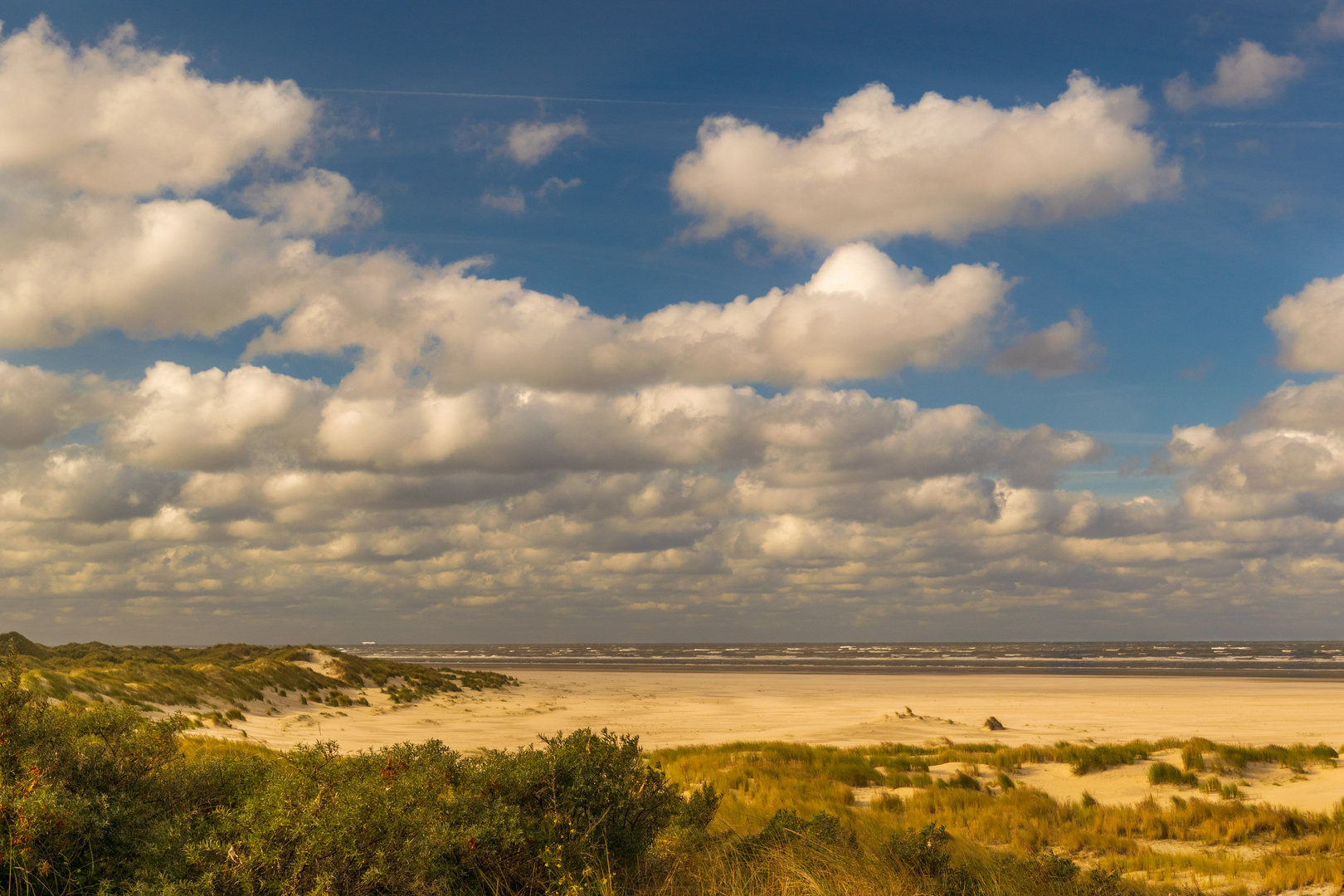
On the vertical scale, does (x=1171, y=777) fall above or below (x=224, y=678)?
above

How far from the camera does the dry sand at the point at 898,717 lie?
56.1 ft

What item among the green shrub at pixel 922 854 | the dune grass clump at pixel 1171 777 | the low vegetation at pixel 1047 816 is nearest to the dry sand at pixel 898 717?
the dune grass clump at pixel 1171 777

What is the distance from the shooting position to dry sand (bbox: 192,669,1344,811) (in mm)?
17094

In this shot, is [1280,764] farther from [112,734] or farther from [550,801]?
[112,734]

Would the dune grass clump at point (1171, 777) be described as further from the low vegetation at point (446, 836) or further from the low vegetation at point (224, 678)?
the low vegetation at point (224, 678)

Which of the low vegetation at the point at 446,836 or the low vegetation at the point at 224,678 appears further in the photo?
the low vegetation at the point at 224,678

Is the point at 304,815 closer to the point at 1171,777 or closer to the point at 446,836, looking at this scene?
the point at 446,836

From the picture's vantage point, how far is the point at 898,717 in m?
29.0

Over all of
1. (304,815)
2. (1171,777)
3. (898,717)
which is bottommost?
(898,717)

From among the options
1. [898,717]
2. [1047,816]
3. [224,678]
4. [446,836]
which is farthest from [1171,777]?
[224,678]

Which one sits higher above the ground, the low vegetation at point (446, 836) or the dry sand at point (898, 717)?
the low vegetation at point (446, 836)

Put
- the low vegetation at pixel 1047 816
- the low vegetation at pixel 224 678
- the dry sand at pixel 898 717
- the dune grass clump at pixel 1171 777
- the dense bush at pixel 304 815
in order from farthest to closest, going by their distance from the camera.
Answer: the low vegetation at pixel 224 678 → the dry sand at pixel 898 717 → the dune grass clump at pixel 1171 777 → the low vegetation at pixel 1047 816 → the dense bush at pixel 304 815

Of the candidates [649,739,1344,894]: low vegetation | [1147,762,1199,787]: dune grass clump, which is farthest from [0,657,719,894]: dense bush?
[1147,762,1199,787]: dune grass clump

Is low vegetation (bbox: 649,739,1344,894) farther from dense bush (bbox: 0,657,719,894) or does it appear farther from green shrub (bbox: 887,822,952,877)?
dense bush (bbox: 0,657,719,894)
